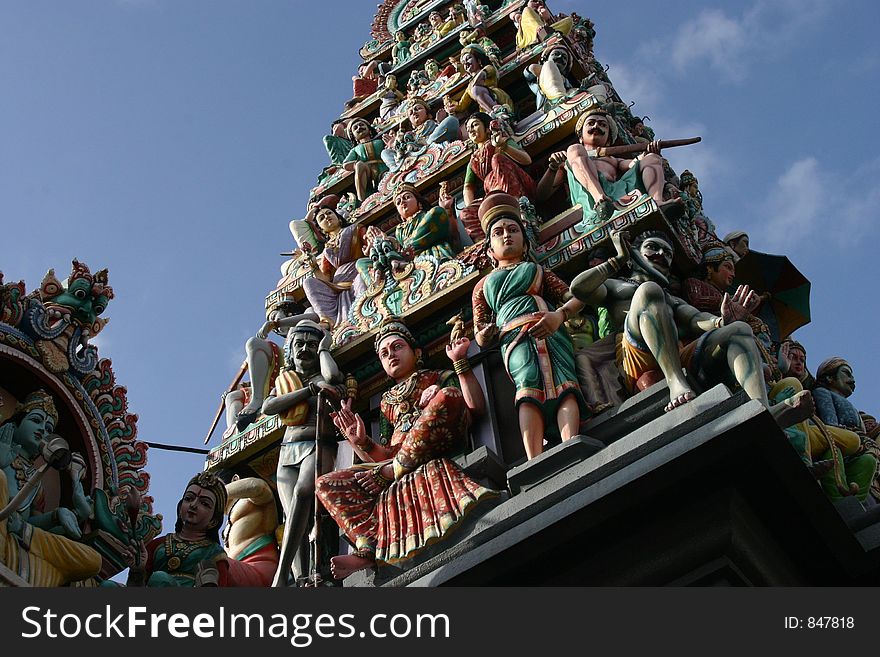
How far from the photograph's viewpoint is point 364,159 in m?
19.1

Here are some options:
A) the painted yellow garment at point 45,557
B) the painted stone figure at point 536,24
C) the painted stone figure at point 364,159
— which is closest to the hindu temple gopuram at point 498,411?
the painted yellow garment at point 45,557

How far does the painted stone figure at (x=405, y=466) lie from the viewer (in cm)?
955

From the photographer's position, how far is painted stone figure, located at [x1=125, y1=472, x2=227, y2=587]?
10.9m

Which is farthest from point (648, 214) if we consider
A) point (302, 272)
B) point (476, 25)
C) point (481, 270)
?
point (476, 25)

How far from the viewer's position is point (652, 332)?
9984 millimetres

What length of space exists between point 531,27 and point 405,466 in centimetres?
1091

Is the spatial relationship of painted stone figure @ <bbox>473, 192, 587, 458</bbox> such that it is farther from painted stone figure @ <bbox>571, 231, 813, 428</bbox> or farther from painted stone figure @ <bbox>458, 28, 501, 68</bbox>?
painted stone figure @ <bbox>458, 28, 501, 68</bbox>

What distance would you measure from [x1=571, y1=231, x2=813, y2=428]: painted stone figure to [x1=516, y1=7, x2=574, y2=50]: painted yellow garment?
27.4ft

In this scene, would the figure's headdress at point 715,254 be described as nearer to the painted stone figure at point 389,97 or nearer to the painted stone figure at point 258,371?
the painted stone figure at point 258,371

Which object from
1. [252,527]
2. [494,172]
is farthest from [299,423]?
[494,172]

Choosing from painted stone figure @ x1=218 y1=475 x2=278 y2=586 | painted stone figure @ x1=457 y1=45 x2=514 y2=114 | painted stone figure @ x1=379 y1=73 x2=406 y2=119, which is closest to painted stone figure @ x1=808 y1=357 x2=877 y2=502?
painted stone figure @ x1=218 y1=475 x2=278 y2=586

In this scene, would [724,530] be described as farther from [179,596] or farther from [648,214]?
[648,214]

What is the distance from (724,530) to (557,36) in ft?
38.1

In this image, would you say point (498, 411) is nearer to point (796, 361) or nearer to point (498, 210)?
point (498, 210)
